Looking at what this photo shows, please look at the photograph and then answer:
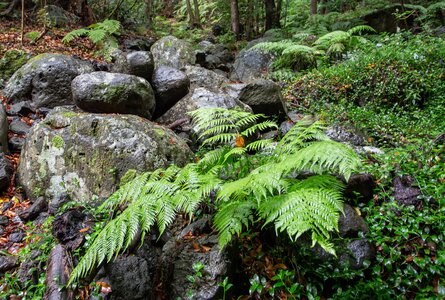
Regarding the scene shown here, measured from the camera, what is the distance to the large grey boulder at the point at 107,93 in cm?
512

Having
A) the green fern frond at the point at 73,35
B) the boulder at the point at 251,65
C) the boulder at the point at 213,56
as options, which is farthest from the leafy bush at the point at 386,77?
the green fern frond at the point at 73,35

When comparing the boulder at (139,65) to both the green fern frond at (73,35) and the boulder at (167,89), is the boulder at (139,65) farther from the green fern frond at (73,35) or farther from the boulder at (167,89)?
the green fern frond at (73,35)

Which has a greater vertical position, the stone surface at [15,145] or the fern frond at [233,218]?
the fern frond at [233,218]

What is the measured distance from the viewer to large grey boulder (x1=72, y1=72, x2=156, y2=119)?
16.8 feet

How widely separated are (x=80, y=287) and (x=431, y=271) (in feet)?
9.13

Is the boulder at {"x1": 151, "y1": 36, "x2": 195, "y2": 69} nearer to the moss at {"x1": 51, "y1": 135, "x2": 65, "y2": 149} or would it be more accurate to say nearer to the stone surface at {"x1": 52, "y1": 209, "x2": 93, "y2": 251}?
the moss at {"x1": 51, "y1": 135, "x2": 65, "y2": 149}

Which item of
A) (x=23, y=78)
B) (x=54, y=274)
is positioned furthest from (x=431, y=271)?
(x=23, y=78)

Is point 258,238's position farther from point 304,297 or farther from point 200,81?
point 200,81

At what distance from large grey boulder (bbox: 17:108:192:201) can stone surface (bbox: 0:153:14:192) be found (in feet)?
0.43

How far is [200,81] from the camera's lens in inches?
300

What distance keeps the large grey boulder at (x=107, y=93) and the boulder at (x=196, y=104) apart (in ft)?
2.88

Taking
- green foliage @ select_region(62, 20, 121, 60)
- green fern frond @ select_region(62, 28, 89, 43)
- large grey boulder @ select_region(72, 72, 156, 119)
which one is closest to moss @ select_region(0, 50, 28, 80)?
green fern frond @ select_region(62, 28, 89, 43)

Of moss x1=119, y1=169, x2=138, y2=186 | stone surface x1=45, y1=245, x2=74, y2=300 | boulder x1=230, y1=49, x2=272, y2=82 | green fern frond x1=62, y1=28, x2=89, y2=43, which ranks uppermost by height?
green fern frond x1=62, y1=28, x2=89, y2=43

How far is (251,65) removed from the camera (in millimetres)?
10039
